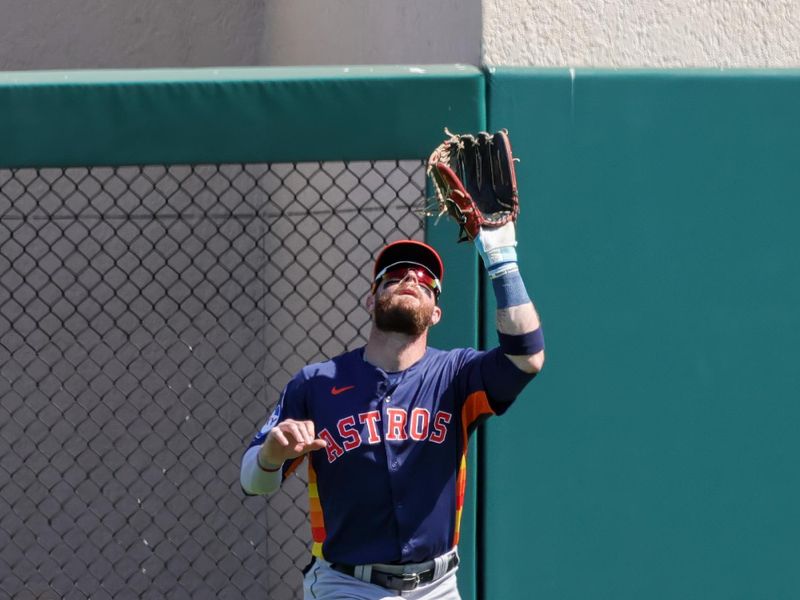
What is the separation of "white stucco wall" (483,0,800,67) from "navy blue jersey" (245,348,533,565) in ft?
3.50

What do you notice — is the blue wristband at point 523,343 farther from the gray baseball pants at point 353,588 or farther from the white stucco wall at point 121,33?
the white stucco wall at point 121,33

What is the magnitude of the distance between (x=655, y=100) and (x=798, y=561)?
5.32 ft

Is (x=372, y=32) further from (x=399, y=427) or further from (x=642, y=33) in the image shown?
(x=399, y=427)

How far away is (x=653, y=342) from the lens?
12.0ft

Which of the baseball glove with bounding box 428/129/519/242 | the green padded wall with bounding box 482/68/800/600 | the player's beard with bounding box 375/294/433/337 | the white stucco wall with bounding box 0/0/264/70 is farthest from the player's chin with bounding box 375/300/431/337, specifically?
the white stucco wall with bounding box 0/0/264/70

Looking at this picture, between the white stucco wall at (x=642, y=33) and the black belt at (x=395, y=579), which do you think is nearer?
the black belt at (x=395, y=579)

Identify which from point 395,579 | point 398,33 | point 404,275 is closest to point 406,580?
point 395,579

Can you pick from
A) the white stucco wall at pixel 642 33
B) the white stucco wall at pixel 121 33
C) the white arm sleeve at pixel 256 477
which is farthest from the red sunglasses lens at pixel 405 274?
the white stucco wall at pixel 121 33

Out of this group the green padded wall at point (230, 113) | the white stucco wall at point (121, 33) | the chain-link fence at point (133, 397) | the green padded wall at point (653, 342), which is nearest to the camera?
the green padded wall at point (230, 113)

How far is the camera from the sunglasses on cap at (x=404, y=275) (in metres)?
3.14

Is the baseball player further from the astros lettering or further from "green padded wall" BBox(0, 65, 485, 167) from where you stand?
"green padded wall" BBox(0, 65, 485, 167)

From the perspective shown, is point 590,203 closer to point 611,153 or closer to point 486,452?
point 611,153

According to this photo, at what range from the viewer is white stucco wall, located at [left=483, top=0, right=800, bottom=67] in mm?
3543

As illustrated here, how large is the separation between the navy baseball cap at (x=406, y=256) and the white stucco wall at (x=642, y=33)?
0.72m
